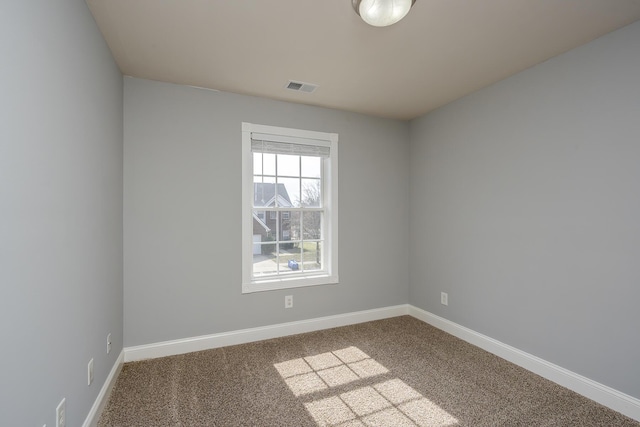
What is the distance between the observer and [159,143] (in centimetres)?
275

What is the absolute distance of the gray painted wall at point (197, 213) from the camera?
268cm

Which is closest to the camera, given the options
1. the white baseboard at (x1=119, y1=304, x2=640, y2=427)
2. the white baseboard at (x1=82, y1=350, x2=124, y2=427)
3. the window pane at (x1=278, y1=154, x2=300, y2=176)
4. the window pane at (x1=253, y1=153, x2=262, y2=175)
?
the white baseboard at (x1=82, y1=350, x2=124, y2=427)

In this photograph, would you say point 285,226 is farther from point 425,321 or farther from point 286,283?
point 425,321

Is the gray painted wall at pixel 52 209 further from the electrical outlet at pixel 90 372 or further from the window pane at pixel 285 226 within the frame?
the window pane at pixel 285 226

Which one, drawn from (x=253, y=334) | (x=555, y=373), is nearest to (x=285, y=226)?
(x=253, y=334)

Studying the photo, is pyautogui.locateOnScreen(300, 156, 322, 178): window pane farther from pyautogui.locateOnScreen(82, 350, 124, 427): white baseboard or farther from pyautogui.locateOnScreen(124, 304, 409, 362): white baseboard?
pyautogui.locateOnScreen(82, 350, 124, 427): white baseboard

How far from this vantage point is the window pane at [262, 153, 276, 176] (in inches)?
127

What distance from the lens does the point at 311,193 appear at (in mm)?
3498

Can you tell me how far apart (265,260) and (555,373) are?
2652 mm

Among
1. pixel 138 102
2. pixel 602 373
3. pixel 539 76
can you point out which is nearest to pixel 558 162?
pixel 539 76

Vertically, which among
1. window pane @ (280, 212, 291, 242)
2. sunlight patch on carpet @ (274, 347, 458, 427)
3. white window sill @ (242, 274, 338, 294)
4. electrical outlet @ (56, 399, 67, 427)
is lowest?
sunlight patch on carpet @ (274, 347, 458, 427)

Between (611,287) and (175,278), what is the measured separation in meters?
3.38

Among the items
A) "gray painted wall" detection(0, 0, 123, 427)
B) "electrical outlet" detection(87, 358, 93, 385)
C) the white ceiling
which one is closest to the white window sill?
"gray painted wall" detection(0, 0, 123, 427)

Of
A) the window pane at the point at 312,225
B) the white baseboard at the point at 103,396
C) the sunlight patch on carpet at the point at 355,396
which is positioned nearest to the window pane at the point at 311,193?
the window pane at the point at 312,225
